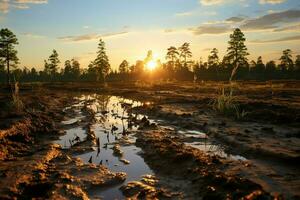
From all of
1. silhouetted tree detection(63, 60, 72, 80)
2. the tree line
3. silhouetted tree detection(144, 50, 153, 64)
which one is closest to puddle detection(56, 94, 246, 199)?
the tree line

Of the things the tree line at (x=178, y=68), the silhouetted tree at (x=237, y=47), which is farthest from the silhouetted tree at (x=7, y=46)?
the silhouetted tree at (x=237, y=47)

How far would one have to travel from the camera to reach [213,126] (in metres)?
14.4

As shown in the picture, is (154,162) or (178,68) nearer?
(154,162)

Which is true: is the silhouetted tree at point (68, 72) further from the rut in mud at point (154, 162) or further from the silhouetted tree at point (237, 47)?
the rut in mud at point (154, 162)

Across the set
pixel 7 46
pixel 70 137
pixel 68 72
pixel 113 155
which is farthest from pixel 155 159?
pixel 68 72

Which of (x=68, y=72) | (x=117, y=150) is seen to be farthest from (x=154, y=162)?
(x=68, y=72)

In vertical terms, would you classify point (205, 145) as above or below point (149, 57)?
below

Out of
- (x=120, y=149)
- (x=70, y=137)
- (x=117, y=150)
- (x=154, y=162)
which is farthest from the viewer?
(x=70, y=137)

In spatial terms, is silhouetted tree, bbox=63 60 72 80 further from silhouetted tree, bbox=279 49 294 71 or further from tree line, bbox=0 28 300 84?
silhouetted tree, bbox=279 49 294 71

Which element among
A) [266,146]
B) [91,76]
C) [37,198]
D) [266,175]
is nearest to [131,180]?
[37,198]

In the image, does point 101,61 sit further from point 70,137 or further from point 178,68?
point 70,137

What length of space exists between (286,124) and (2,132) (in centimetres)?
1146

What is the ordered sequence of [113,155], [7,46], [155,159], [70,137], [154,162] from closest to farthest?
1. [154,162]
2. [155,159]
3. [113,155]
4. [70,137]
5. [7,46]

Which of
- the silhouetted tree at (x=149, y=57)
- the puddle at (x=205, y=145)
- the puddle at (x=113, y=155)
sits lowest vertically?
the puddle at (x=113, y=155)
